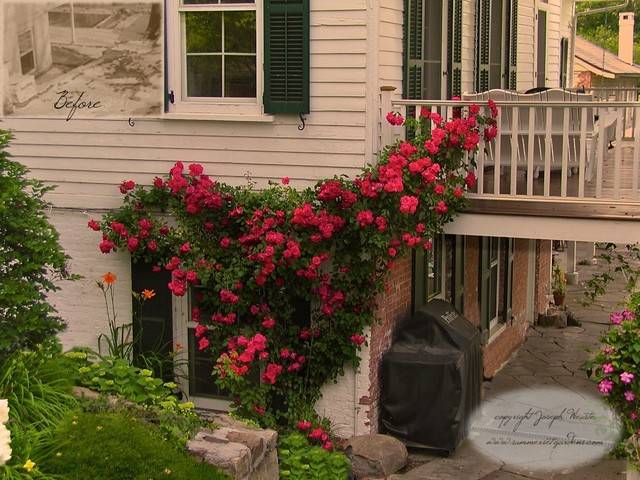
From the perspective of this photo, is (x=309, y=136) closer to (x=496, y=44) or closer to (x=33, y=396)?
(x=33, y=396)

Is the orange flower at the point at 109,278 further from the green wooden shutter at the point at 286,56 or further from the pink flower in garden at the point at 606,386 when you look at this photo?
the pink flower in garden at the point at 606,386

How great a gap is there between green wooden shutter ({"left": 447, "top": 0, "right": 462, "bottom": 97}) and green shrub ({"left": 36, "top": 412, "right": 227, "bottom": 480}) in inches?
244

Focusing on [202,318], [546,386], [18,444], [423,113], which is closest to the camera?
[18,444]

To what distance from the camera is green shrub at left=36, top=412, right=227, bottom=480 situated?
6.86 m

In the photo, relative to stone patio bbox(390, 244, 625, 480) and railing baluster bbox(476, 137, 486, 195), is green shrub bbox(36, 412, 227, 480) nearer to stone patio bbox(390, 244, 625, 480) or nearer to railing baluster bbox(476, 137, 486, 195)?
stone patio bbox(390, 244, 625, 480)

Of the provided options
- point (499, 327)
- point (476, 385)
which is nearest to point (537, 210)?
point (476, 385)

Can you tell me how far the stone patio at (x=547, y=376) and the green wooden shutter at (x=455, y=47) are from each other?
135 inches

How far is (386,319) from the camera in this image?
10438 mm

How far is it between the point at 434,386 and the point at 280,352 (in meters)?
1.54

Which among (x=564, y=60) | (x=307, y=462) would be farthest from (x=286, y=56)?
(x=564, y=60)

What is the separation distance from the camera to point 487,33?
45.2 feet

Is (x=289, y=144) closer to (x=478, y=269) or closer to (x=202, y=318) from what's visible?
(x=202, y=318)

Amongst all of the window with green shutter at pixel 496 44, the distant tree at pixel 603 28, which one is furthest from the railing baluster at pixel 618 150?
the distant tree at pixel 603 28

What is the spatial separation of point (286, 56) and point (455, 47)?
3.06 m
